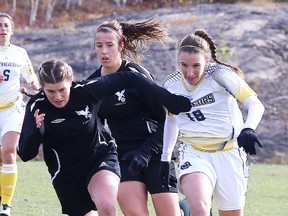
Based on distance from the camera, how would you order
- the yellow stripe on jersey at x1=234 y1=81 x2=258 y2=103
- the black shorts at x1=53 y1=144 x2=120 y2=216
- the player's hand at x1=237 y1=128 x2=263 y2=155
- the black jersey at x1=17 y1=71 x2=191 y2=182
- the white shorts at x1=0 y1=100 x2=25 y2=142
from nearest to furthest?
the player's hand at x1=237 y1=128 x2=263 y2=155
the black jersey at x1=17 y1=71 x2=191 y2=182
the yellow stripe on jersey at x1=234 y1=81 x2=258 y2=103
the black shorts at x1=53 y1=144 x2=120 y2=216
the white shorts at x1=0 y1=100 x2=25 y2=142

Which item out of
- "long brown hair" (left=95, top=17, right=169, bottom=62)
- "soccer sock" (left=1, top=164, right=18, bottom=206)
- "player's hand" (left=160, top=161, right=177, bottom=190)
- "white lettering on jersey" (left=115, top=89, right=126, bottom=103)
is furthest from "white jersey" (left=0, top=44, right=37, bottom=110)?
"player's hand" (left=160, top=161, right=177, bottom=190)

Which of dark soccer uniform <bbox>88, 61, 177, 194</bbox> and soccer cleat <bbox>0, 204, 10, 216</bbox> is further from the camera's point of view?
soccer cleat <bbox>0, 204, 10, 216</bbox>

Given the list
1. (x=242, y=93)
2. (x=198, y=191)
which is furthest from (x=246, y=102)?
(x=198, y=191)

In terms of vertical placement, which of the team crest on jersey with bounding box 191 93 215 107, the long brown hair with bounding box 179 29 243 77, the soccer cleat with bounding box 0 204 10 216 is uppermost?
the long brown hair with bounding box 179 29 243 77

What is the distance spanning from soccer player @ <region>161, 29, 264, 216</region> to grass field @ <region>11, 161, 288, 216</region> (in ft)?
11.2

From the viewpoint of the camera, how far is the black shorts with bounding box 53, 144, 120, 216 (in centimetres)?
675

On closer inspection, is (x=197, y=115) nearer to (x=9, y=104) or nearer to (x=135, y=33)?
(x=135, y=33)

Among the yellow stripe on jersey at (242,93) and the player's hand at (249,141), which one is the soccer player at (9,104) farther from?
the player's hand at (249,141)

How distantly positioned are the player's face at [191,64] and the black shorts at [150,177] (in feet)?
2.96

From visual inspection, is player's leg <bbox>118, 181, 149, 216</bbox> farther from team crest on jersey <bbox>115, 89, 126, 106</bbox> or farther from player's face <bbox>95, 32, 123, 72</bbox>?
player's face <bbox>95, 32, 123, 72</bbox>

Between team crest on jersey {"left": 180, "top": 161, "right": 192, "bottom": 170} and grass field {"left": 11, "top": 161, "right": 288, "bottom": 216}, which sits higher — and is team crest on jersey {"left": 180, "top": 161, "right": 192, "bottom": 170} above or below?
above

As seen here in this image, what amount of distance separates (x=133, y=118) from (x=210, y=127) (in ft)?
2.40

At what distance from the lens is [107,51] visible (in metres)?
7.21

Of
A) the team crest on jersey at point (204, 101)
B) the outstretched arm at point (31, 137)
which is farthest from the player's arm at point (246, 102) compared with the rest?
the outstretched arm at point (31, 137)
